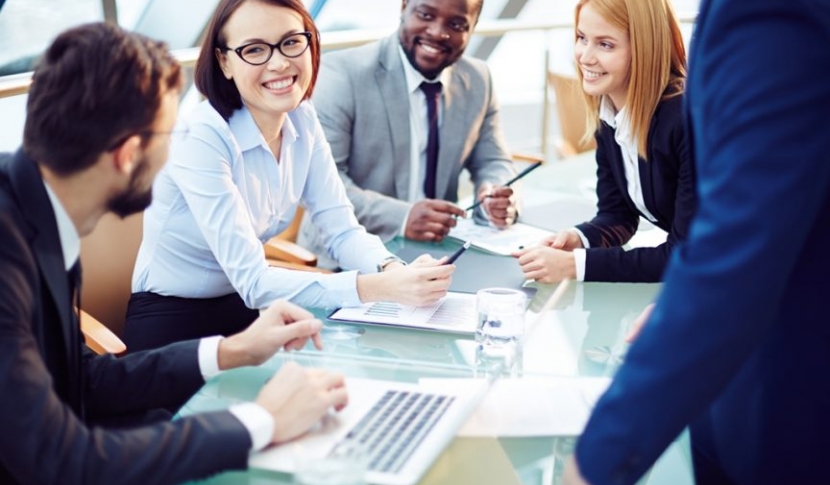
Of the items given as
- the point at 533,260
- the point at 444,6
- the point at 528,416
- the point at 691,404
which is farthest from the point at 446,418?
the point at 444,6

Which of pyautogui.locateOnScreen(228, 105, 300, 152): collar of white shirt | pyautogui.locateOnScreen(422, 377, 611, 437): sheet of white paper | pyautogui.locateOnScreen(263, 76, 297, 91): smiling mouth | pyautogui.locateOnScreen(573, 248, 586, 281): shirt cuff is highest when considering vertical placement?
pyautogui.locateOnScreen(263, 76, 297, 91): smiling mouth

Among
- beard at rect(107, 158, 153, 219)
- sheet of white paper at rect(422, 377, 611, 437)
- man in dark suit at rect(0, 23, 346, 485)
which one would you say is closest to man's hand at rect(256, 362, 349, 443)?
man in dark suit at rect(0, 23, 346, 485)

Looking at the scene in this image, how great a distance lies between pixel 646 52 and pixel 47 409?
1550mm

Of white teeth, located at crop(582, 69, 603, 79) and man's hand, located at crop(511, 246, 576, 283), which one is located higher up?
white teeth, located at crop(582, 69, 603, 79)

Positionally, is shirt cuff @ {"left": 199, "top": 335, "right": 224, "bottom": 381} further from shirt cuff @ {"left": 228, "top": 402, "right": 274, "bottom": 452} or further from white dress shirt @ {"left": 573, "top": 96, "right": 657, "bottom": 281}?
white dress shirt @ {"left": 573, "top": 96, "right": 657, "bottom": 281}

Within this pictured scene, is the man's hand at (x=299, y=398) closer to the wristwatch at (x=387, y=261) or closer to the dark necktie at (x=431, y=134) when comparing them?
the wristwatch at (x=387, y=261)

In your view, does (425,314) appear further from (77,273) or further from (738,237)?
(738,237)

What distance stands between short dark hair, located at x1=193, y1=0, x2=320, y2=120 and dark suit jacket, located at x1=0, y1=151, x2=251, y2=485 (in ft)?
2.65

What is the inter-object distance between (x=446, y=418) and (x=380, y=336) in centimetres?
45

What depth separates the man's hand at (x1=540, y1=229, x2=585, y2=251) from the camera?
2.16 meters

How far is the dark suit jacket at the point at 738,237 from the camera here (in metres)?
0.79

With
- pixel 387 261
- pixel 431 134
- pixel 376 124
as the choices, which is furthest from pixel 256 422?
pixel 431 134

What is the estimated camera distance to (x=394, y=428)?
47.6 inches

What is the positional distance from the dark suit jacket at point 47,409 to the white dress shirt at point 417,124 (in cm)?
171
